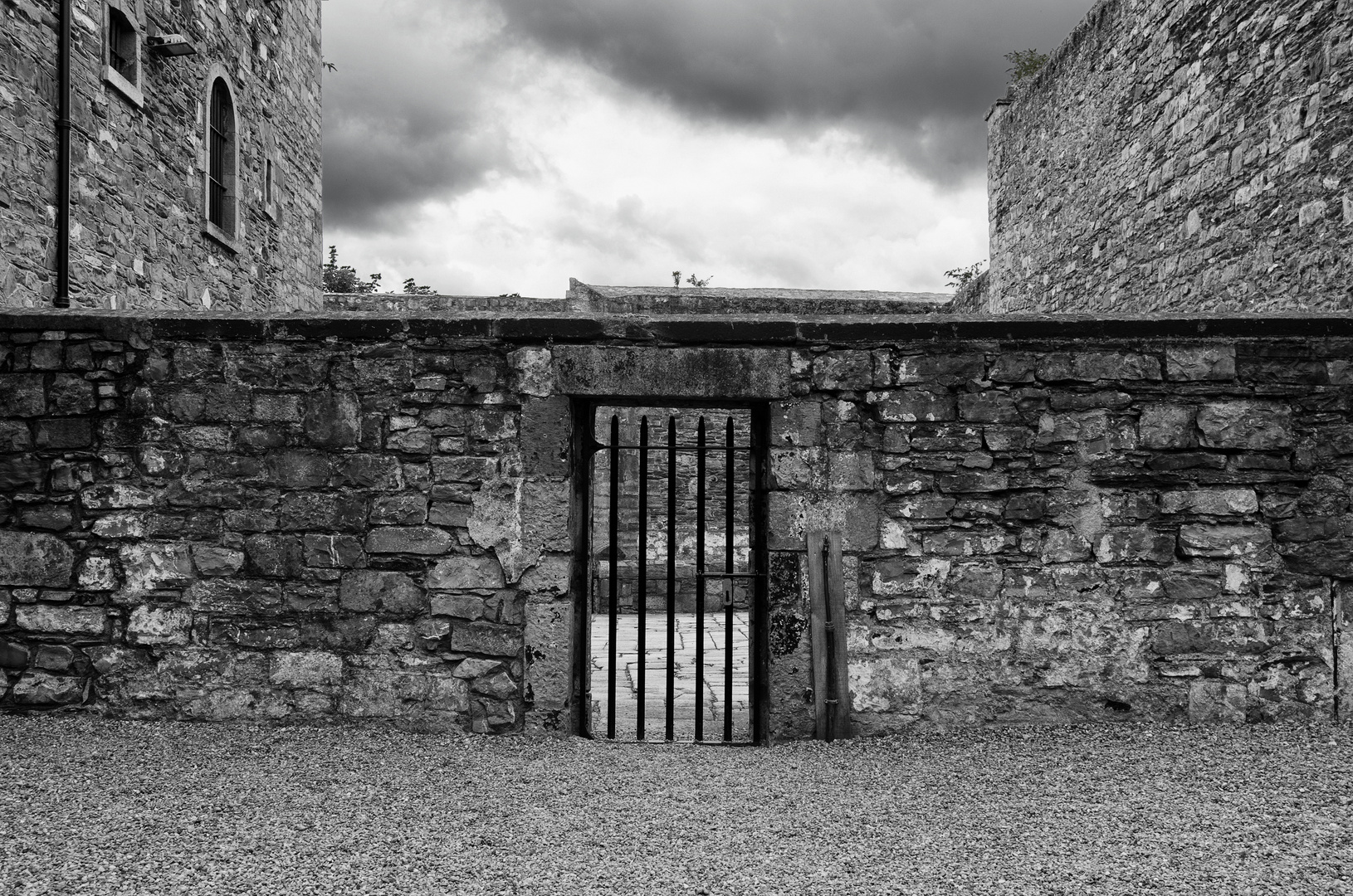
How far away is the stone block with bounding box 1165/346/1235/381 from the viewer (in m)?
4.14

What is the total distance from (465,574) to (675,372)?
1371 millimetres

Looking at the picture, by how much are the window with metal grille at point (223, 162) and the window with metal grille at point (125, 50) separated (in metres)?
1.78

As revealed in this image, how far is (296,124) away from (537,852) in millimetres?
10938

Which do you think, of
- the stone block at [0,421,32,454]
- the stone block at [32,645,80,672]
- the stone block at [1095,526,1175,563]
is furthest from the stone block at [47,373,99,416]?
the stone block at [1095,526,1175,563]

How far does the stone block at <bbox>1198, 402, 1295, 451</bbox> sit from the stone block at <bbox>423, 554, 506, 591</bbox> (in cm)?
335

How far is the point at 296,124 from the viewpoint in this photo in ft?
37.3

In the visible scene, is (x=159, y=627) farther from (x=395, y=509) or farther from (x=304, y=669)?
(x=395, y=509)

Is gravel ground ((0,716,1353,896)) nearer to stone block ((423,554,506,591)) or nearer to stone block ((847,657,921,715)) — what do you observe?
stone block ((847,657,921,715))

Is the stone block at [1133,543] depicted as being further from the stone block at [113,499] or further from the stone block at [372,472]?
the stone block at [113,499]

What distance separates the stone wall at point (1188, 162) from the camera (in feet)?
19.2

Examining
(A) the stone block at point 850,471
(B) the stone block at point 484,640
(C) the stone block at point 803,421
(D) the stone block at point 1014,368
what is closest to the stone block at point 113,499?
(B) the stone block at point 484,640

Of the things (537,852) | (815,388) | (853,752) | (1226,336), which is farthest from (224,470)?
(1226,336)

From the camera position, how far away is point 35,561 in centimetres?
423

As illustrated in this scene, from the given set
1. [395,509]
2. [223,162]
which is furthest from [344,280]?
[395,509]
